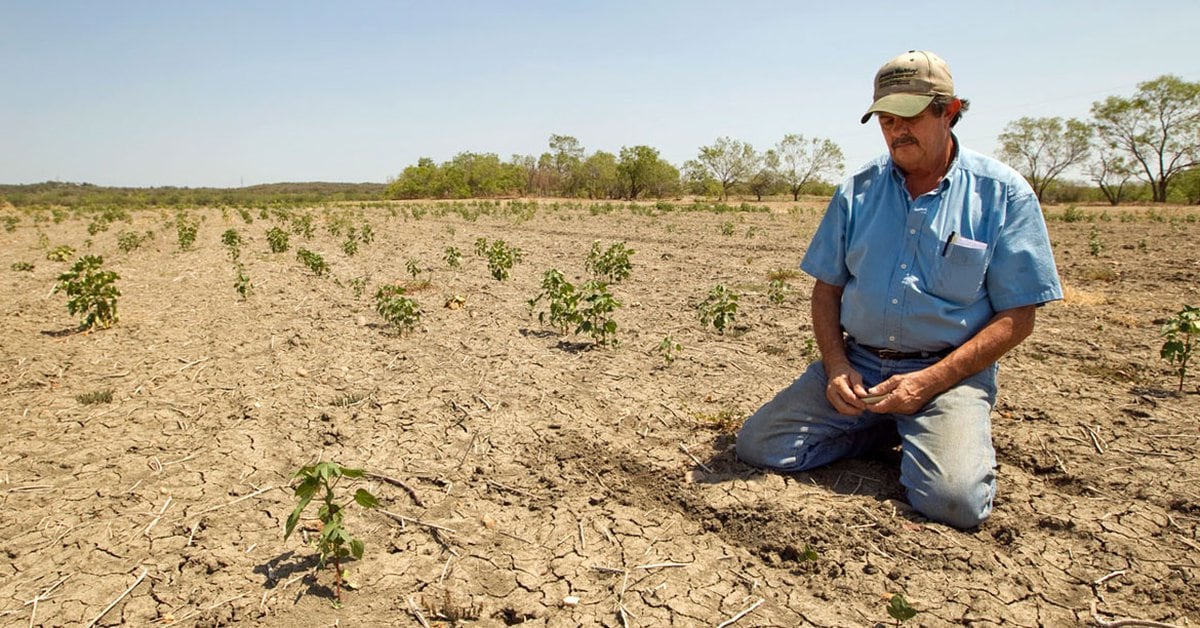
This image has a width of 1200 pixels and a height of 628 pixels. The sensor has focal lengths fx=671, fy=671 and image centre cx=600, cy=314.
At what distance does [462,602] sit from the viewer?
93.1 inches

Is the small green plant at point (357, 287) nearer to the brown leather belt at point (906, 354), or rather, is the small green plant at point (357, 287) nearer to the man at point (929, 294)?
the man at point (929, 294)

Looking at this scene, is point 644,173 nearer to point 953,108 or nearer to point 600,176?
point 600,176

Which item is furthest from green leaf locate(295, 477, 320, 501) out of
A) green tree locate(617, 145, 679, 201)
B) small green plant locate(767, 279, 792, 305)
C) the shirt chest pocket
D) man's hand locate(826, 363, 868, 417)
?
green tree locate(617, 145, 679, 201)

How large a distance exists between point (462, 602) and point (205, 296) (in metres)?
7.48

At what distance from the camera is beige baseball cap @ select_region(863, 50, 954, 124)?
264 centimetres

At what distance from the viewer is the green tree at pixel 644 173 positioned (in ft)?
192

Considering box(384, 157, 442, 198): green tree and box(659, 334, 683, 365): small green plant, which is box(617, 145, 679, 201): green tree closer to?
box(384, 157, 442, 198): green tree

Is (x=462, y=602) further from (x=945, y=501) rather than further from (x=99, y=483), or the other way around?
(x=99, y=483)

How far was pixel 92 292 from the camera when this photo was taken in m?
6.35

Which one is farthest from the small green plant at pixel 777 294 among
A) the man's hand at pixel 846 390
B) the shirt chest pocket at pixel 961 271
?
the shirt chest pocket at pixel 961 271

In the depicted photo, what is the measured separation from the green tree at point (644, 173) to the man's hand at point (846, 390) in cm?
5508

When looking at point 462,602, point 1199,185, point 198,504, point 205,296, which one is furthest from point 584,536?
point 1199,185

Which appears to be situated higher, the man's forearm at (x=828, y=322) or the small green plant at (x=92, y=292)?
the man's forearm at (x=828, y=322)

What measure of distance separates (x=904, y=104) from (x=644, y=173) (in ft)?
188
